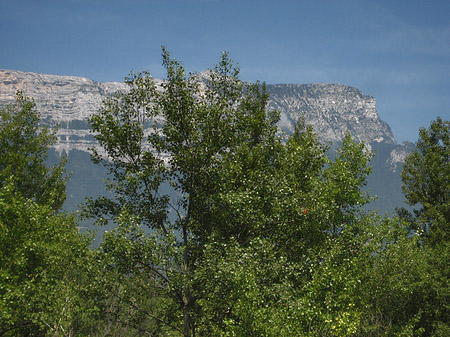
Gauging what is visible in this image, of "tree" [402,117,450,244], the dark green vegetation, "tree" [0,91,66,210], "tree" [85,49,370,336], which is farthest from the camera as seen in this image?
"tree" [402,117,450,244]

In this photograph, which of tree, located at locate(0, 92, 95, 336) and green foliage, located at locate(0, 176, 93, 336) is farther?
green foliage, located at locate(0, 176, 93, 336)

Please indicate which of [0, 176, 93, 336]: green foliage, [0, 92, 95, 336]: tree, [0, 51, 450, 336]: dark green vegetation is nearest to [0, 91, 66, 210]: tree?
[0, 92, 95, 336]: tree

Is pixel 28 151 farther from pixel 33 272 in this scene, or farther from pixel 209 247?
pixel 209 247

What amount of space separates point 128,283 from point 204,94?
36.9ft

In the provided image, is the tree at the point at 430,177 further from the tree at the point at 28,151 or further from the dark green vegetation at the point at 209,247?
the tree at the point at 28,151

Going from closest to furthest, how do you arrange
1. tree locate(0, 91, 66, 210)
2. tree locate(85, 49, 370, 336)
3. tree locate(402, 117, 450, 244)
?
tree locate(85, 49, 370, 336)
tree locate(0, 91, 66, 210)
tree locate(402, 117, 450, 244)

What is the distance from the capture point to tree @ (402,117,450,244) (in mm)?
48119

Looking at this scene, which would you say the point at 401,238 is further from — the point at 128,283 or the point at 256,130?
the point at 128,283

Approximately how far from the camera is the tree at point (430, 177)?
158 feet

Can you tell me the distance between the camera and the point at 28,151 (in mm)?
46344

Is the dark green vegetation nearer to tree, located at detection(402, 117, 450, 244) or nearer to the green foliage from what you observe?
the green foliage

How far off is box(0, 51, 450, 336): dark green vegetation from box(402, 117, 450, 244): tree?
20.7 meters

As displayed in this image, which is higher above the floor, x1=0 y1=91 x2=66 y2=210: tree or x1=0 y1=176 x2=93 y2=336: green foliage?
x1=0 y1=91 x2=66 y2=210: tree

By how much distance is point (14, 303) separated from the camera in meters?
22.8
